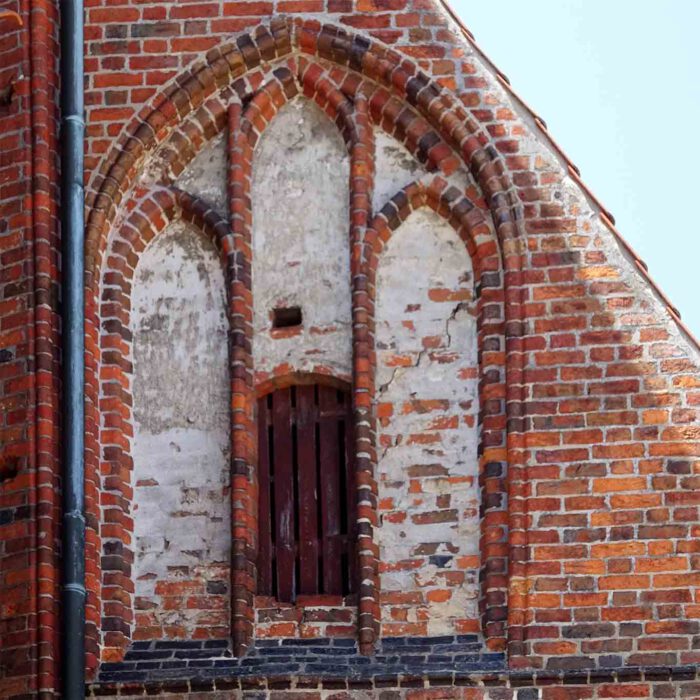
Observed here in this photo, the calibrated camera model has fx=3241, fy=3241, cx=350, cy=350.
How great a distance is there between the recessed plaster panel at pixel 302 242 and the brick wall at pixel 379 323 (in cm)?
8

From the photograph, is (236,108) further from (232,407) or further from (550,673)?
(550,673)

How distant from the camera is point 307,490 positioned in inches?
589

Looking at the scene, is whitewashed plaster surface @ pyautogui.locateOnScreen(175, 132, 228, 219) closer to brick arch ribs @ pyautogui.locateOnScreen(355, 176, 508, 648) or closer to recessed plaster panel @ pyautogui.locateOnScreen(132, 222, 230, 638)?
recessed plaster panel @ pyautogui.locateOnScreen(132, 222, 230, 638)

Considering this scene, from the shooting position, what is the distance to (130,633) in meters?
14.7

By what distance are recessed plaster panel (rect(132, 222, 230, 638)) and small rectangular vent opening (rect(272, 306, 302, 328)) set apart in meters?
0.24

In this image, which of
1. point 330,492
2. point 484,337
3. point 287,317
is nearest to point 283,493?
point 330,492

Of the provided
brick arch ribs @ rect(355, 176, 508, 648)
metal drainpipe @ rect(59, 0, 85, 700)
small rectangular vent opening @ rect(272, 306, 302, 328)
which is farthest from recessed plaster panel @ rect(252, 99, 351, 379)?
metal drainpipe @ rect(59, 0, 85, 700)

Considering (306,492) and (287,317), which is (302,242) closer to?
(287,317)

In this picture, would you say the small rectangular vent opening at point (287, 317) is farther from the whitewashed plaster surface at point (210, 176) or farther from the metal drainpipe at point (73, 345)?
the metal drainpipe at point (73, 345)

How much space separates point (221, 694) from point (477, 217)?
2576mm

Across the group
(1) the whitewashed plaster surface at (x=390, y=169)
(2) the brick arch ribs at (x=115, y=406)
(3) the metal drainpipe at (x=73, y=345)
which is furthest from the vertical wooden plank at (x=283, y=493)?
(1) the whitewashed plaster surface at (x=390, y=169)

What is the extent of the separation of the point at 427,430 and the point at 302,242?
3.77ft

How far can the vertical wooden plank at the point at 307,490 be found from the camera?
1483 cm

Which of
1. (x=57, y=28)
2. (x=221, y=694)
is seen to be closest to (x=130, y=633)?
(x=221, y=694)
